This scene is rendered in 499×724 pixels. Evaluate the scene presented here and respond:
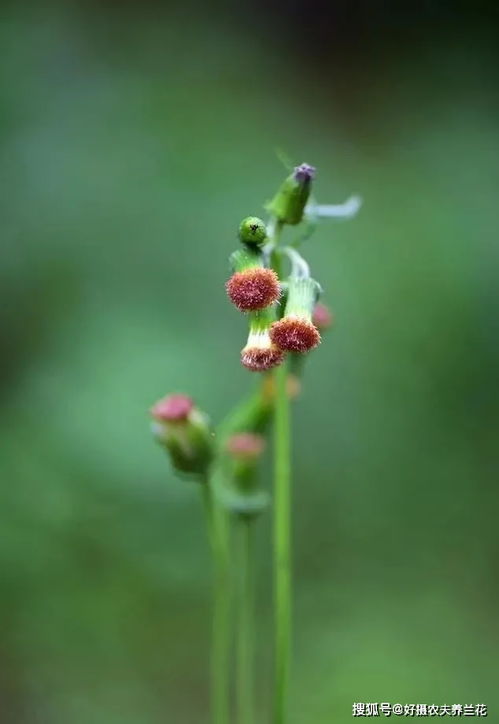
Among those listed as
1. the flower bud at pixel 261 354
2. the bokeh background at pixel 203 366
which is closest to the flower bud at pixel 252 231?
the flower bud at pixel 261 354

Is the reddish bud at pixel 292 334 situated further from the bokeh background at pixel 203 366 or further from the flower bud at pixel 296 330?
the bokeh background at pixel 203 366

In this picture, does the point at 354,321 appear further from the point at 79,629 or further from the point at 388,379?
the point at 79,629

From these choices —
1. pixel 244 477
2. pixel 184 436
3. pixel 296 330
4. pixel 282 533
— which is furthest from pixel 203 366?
pixel 296 330

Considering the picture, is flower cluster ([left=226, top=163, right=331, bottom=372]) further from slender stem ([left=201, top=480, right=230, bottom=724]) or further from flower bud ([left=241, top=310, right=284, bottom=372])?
slender stem ([left=201, top=480, right=230, bottom=724])

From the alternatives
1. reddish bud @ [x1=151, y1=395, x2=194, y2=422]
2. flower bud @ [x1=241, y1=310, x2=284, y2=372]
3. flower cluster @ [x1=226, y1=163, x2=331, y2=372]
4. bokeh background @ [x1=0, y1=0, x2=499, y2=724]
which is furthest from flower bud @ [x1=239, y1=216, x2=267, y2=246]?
bokeh background @ [x1=0, y1=0, x2=499, y2=724]

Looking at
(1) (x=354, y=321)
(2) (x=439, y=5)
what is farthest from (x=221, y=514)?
(2) (x=439, y=5)

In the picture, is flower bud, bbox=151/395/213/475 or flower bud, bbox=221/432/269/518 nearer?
flower bud, bbox=151/395/213/475
